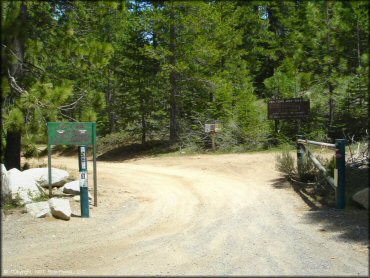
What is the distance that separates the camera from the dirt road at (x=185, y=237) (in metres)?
5.79

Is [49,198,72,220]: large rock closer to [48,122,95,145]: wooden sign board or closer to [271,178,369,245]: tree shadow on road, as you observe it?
[48,122,95,145]: wooden sign board

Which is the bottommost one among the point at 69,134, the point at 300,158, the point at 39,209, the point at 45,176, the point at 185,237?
the point at 185,237

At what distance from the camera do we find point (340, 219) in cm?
788

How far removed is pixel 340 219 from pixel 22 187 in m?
6.33

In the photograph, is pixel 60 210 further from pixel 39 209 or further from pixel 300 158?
pixel 300 158

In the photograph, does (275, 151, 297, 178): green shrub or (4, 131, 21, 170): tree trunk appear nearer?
(4, 131, 21, 170): tree trunk

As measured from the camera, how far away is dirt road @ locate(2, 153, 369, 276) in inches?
228

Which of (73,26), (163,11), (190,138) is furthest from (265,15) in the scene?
(190,138)

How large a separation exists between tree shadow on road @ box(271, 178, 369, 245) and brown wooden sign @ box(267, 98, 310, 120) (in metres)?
8.92

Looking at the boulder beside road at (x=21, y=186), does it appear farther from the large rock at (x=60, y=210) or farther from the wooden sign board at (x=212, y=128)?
the wooden sign board at (x=212, y=128)

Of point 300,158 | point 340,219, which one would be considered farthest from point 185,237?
point 300,158

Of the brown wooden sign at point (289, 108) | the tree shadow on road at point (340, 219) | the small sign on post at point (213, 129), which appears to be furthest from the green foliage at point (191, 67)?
the tree shadow on road at point (340, 219)

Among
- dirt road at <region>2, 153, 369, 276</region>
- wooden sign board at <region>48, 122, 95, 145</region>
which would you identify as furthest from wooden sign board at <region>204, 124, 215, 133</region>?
wooden sign board at <region>48, 122, 95, 145</region>

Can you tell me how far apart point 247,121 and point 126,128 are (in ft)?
31.7
